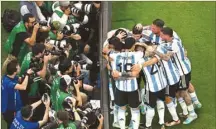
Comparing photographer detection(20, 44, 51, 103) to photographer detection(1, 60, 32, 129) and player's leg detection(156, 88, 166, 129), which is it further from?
player's leg detection(156, 88, 166, 129)

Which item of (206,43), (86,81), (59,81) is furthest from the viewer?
(206,43)

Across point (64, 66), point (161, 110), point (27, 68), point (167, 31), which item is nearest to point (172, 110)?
point (161, 110)

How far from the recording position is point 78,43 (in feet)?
43.9

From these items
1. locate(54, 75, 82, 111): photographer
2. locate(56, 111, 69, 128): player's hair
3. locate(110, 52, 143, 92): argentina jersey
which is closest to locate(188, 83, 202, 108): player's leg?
locate(110, 52, 143, 92): argentina jersey

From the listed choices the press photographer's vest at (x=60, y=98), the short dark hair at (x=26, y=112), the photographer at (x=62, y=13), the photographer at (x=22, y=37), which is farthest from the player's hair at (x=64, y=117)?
the photographer at (x=62, y=13)

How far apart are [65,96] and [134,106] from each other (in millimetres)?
1336

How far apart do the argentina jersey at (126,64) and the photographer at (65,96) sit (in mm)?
782

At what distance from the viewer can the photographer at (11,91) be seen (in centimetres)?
Result: 1158

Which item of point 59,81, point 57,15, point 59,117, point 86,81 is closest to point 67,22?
point 57,15

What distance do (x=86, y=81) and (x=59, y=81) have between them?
1.29 metres

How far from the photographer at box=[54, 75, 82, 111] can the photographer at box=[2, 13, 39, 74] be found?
70.6 inches

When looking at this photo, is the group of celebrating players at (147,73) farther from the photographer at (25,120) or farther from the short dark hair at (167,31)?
the photographer at (25,120)

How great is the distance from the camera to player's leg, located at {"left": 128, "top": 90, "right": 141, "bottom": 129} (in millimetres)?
12039

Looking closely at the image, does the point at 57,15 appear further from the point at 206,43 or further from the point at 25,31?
the point at 206,43
